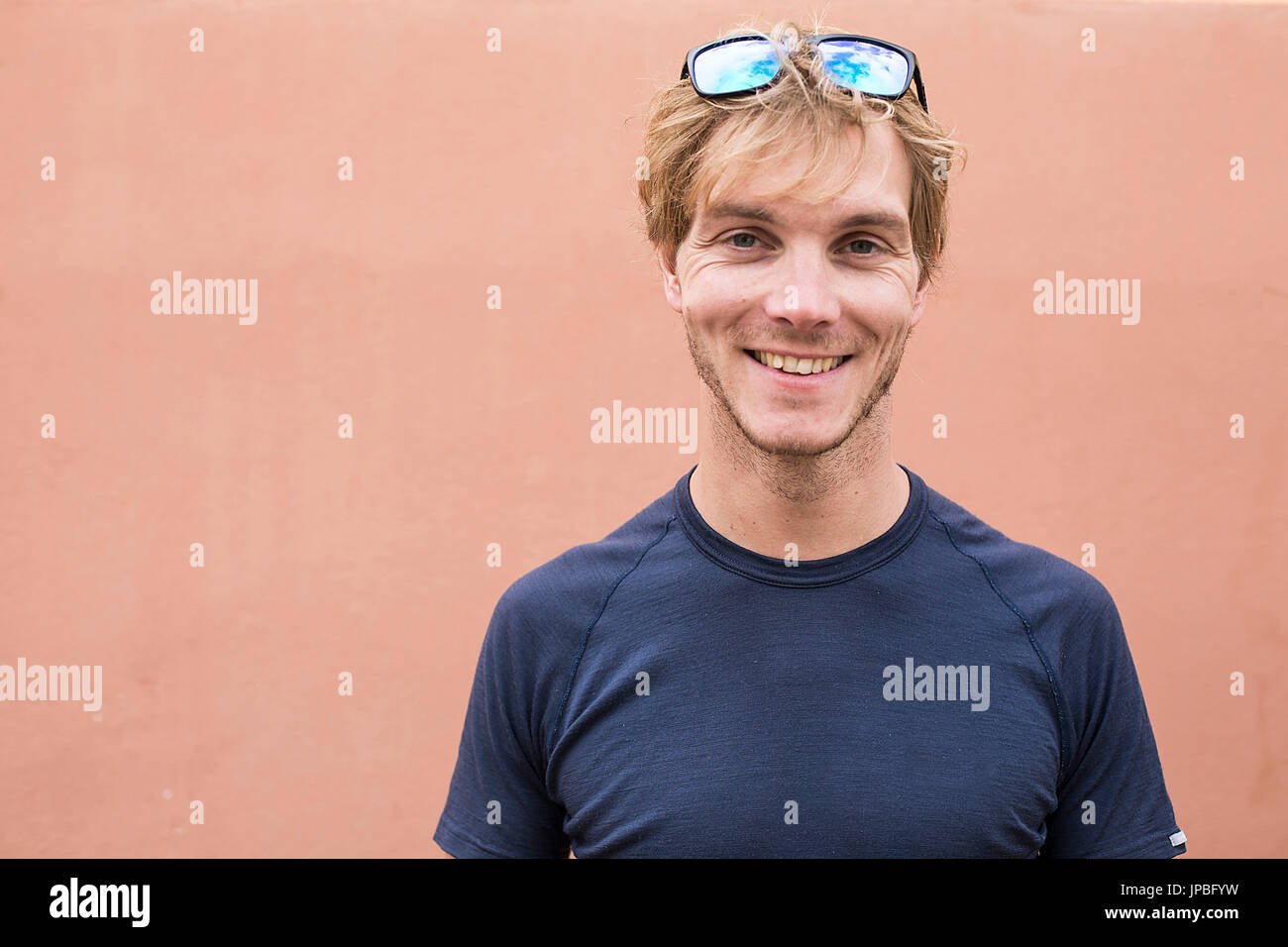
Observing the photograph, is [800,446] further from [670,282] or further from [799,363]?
[670,282]

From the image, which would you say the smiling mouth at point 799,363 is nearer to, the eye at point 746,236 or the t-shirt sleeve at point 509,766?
the eye at point 746,236

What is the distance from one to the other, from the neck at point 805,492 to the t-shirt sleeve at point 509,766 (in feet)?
1.10

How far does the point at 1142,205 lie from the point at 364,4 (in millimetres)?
3440

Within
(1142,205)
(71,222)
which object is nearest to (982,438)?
(1142,205)

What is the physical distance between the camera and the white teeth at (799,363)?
133 cm

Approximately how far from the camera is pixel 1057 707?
4.34 ft

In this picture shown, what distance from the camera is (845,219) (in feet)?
4.30

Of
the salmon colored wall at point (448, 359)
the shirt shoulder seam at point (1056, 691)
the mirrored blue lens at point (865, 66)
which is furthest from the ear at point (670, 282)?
the salmon colored wall at point (448, 359)

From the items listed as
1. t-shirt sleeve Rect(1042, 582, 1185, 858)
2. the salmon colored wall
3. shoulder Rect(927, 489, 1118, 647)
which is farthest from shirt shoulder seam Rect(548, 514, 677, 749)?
the salmon colored wall

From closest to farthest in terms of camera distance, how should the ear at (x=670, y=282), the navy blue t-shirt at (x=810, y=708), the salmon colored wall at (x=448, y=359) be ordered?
the navy blue t-shirt at (x=810, y=708) → the ear at (x=670, y=282) → the salmon colored wall at (x=448, y=359)

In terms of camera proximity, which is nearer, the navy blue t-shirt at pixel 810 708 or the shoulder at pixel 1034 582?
the navy blue t-shirt at pixel 810 708

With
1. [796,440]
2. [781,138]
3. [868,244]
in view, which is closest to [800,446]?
[796,440]

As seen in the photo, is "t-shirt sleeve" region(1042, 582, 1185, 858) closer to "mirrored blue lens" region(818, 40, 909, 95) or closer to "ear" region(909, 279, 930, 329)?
"ear" region(909, 279, 930, 329)

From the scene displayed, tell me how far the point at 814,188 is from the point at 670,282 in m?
0.31
